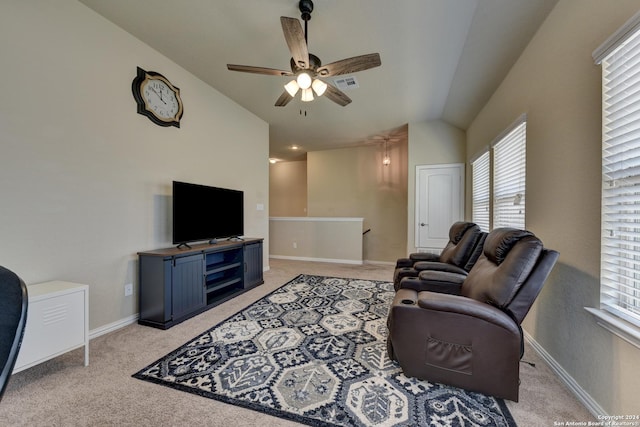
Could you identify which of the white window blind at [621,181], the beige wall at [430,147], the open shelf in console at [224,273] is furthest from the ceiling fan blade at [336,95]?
the beige wall at [430,147]

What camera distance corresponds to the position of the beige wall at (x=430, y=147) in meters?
4.71

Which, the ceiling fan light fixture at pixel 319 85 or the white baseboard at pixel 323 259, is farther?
the white baseboard at pixel 323 259

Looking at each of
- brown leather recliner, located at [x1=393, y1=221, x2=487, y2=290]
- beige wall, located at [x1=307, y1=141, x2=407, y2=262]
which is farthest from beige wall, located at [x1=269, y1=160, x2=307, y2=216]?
brown leather recliner, located at [x1=393, y1=221, x2=487, y2=290]

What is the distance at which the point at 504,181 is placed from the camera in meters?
2.95

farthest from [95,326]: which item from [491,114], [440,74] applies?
[491,114]

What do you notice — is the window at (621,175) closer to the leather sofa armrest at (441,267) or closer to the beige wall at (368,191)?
the leather sofa armrest at (441,267)

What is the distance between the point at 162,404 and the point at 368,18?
3.25m

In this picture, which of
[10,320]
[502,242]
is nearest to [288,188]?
[502,242]

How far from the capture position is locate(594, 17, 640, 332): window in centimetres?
126

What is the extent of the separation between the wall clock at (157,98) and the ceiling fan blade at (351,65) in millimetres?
1863

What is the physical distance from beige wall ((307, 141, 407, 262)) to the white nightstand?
209 inches

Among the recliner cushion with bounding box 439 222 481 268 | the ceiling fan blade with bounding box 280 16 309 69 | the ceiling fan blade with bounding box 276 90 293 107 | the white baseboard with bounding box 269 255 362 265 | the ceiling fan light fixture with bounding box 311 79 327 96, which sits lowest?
the white baseboard with bounding box 269 255 362 265

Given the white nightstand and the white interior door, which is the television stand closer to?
the white nightstand

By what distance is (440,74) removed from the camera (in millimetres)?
3188
